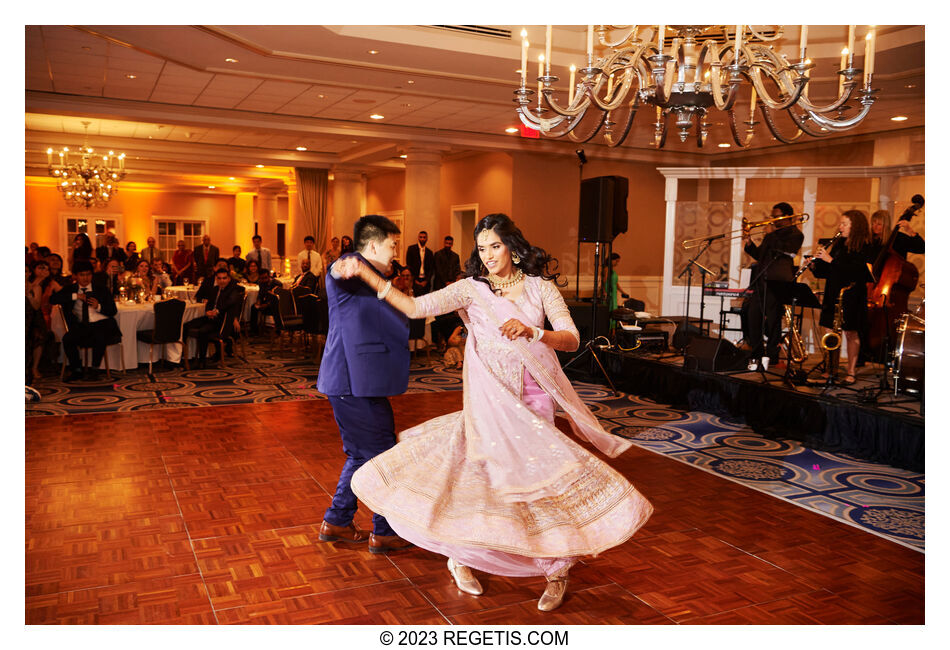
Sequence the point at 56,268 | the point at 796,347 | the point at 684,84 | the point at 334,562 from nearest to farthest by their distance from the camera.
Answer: the point at 334,562, the point at 684,84, the point at 796,347, the point at 56,268

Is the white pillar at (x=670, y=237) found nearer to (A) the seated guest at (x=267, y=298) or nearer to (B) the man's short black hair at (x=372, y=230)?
(A) the seated guest at (x=267, y=298)

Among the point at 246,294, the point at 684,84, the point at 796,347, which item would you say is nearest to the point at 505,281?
the point at 684,84

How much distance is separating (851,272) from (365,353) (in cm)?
468

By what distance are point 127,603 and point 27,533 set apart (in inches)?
39.8

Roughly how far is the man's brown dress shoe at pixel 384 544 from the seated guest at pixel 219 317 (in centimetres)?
529

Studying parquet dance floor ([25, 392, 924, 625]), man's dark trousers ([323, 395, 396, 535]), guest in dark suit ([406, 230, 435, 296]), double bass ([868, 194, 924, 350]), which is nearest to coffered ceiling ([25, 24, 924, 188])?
guest in dark suit ([406, 230, 435, 296])

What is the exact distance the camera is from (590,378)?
7949mm

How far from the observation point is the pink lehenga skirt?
2650mm

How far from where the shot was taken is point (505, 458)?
271cm

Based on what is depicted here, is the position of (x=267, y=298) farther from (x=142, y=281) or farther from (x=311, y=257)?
(x=311, y=257)

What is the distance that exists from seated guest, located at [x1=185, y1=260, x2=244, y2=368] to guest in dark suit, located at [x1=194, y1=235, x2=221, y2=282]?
7.66 m

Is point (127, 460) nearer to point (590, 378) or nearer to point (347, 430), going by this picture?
point (347, 430)

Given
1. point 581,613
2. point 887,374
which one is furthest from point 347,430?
point 887,374

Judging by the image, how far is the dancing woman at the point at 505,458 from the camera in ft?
8.75
